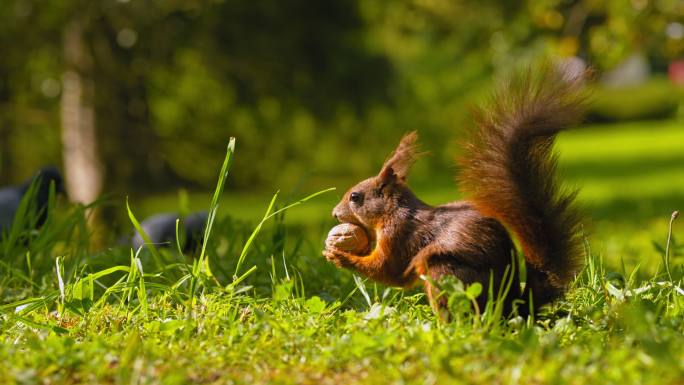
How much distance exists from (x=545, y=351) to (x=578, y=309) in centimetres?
73

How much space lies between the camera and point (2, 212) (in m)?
4.89

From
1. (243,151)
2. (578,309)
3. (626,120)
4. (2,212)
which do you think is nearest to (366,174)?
(243,151)

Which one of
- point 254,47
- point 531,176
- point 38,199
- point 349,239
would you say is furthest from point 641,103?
point 349,239

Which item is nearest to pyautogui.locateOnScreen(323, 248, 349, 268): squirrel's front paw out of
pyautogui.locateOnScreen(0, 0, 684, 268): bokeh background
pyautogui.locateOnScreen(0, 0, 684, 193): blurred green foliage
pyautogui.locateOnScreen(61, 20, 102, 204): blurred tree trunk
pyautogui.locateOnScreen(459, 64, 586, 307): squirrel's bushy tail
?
pyautogui.locateOnScreen(459, 64, 586, 307): squirrel's bushy tail

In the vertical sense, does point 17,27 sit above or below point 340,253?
above

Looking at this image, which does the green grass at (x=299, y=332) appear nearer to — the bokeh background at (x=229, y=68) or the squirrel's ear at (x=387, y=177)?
the squirrel's ear at (x=387, y=177)

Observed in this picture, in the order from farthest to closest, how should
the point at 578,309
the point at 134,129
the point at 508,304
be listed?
1. the point at 134,129
2. the point at 578,309
3. the point at 508,304

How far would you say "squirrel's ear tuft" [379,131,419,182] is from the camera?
9.61 ft

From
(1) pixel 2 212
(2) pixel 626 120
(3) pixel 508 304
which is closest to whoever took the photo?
(3) pixel 508 304

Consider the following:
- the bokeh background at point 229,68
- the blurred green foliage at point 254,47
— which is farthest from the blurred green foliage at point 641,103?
the blurred green foliage at point 254,47

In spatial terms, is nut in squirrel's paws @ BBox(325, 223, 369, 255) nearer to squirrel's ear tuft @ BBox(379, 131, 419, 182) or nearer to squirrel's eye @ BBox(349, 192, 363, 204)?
squirrel's eye @ BBox(349, 192, 363, 204)

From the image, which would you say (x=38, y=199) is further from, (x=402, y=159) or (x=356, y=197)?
(x=402, y=159)

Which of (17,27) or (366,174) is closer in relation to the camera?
(17,27)

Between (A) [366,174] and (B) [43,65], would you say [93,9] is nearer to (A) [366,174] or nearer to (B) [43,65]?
(B) [43,65]
